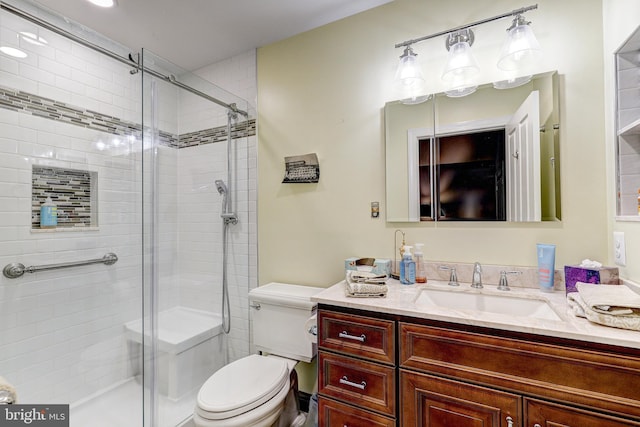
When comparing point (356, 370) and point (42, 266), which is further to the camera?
point (42, 266)

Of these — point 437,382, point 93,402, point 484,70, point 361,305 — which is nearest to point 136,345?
point 93,402

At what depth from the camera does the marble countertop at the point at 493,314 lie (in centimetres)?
83

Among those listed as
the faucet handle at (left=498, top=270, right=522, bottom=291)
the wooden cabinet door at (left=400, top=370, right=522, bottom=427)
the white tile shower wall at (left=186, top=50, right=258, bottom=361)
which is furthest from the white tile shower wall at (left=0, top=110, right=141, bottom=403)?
the faucet handle at (left=498, top=270, right=522, bottom=291)

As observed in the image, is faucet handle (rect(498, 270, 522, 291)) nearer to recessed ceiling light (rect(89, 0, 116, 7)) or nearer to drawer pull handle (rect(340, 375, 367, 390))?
drawer pull handle (rect(340, 375, 367, 390))

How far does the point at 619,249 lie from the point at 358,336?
111cm

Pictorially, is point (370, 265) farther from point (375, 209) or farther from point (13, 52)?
point (13, 52)

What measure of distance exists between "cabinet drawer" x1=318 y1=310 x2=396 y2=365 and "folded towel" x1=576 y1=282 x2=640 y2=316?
0.63 m

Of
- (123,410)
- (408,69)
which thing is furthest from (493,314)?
(123,410)

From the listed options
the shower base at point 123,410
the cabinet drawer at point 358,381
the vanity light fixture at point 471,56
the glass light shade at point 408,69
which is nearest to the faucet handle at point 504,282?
the cabinet drawer at point 358,381

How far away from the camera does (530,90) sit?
1.36 m

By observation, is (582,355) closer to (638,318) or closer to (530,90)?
(638,318)

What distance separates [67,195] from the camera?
1758 millimetres

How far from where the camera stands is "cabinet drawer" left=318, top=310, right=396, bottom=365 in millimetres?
1107

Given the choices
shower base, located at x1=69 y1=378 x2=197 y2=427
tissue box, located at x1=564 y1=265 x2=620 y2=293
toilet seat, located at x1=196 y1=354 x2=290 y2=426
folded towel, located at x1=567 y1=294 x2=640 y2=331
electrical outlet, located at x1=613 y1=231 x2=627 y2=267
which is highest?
electrical outlet, located at x1=613 y1=231 x2=627 y2=267
